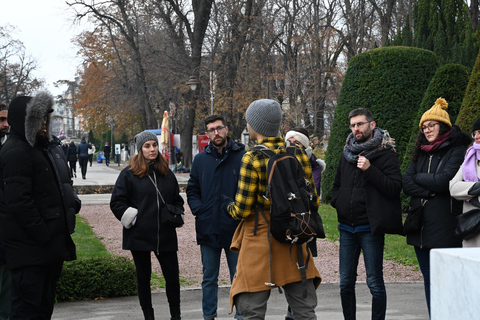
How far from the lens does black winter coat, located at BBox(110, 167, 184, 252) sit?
18.3ft

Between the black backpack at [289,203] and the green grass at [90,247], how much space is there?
→ 3.87m

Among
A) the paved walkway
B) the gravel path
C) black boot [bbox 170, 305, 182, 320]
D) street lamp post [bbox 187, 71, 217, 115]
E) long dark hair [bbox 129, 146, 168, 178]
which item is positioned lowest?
the gravel path

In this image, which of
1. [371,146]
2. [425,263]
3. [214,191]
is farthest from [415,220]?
[214,191]

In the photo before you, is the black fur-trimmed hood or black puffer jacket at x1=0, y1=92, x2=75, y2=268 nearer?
black puffer jacket at x1=0, y1=92, x2=75, y2=268

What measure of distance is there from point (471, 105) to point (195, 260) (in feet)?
16.5

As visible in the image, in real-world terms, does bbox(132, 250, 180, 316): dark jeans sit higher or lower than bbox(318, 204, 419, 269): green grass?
higher

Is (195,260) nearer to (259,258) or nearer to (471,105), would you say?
(471,105)

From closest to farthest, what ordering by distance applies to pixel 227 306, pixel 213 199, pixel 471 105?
pixel 213 199, pixel 227 306, pixel 471 105

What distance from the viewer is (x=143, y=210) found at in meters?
5.64

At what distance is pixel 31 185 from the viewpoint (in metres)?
4.36

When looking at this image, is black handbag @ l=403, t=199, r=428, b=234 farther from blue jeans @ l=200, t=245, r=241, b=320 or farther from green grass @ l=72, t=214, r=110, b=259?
green grass @ l=72, t=214, r=110, b=259

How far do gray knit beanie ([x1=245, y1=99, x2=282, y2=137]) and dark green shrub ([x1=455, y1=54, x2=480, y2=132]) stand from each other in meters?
6.47

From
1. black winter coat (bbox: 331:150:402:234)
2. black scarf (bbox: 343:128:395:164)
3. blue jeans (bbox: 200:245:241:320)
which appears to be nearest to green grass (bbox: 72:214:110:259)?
blue jeans (bbox: 200:245:241:320)

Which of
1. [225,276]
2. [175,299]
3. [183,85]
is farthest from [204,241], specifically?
[183,85]
